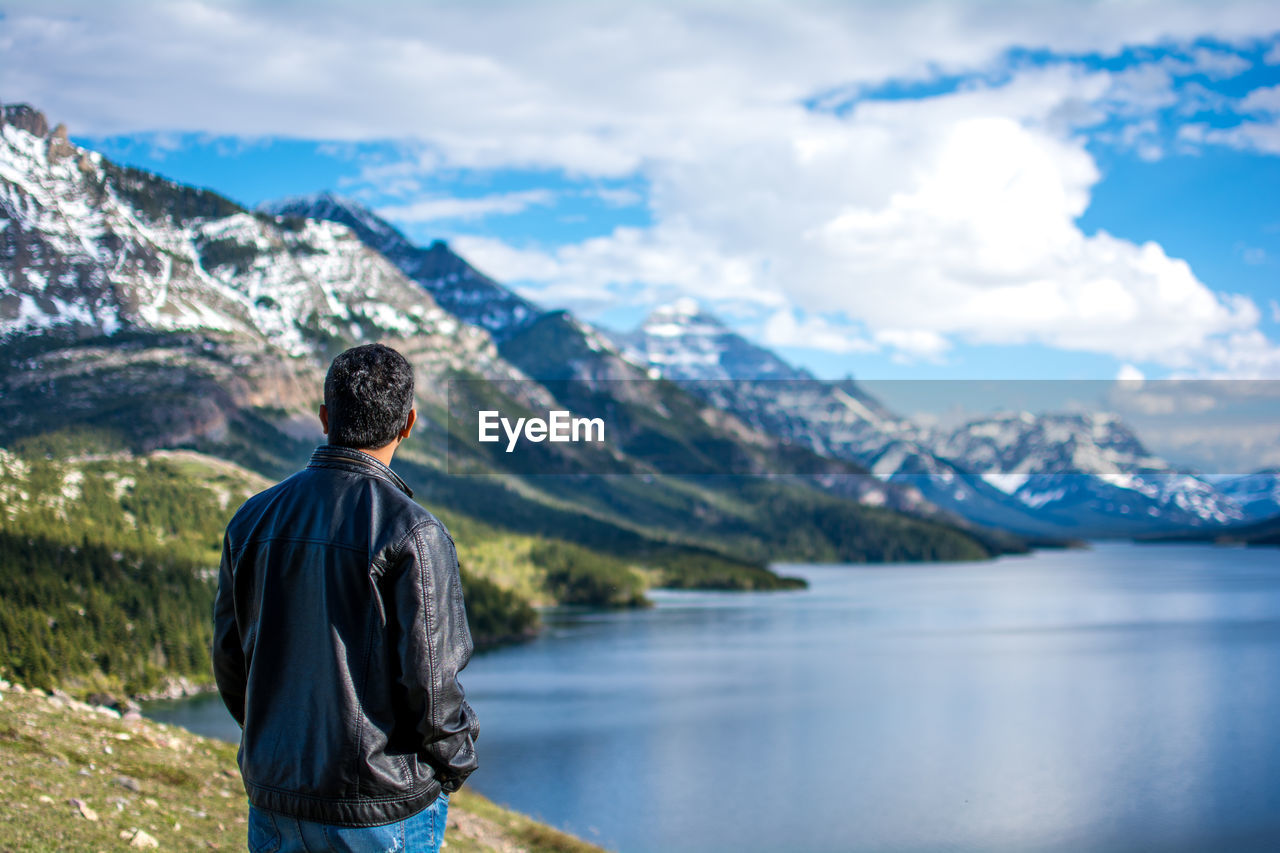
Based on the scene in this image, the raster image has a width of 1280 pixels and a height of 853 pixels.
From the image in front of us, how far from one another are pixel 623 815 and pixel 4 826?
30795 millimetres

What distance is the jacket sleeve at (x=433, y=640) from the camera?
4.13 meters

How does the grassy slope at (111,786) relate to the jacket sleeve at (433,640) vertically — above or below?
below

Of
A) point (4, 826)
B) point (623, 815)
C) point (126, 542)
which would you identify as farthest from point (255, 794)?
point (126, 542)

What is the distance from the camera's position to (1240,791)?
130ft

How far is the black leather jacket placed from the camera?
4172 millimetres

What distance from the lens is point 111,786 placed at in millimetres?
13594

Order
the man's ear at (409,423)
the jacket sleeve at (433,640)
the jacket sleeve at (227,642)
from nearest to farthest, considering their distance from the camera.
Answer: the jacket sleeve at (433,640) < the jacket sleeve at (227,642) < the man's ear at (409,423)

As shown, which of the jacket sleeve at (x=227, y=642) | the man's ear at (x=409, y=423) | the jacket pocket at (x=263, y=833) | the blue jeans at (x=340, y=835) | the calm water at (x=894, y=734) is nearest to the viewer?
the blue jeans at (x=340, y=835)

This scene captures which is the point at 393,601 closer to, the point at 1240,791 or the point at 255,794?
the point at 255,794

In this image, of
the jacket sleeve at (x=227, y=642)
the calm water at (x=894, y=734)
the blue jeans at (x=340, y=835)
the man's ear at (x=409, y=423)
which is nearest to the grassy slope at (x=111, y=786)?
the jacket sleeve at (x=227, y=642)

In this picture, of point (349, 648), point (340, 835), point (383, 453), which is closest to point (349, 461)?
point (383, 453)

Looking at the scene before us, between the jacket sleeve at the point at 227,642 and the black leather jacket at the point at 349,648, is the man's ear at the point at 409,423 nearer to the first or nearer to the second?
the black leather jacket at the point at 349,648

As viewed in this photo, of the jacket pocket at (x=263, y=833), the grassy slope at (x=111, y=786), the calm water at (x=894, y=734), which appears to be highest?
the jacket pocket at (x=263, y=833)

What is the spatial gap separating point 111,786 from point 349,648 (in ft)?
38.7
